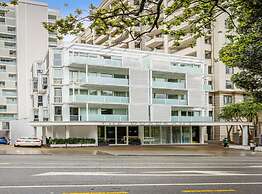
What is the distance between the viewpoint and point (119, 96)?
49.9 m

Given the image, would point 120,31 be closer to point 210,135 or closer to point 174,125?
point 174,125

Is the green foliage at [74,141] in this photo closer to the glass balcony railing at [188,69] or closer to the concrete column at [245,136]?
the glass balcony railing at [188,69]

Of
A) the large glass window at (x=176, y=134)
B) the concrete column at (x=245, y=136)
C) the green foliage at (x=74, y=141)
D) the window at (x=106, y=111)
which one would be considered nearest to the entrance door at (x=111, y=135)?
the window at (x=106, y=111)

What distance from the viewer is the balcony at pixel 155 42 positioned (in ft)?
221

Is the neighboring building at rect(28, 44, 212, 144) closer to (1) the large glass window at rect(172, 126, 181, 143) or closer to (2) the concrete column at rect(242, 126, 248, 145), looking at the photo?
(1) the large glass window at rect(172, 126, 181, 143)

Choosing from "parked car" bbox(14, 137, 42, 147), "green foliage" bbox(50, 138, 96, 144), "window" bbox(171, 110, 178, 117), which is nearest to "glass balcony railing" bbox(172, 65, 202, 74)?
"window" bbox(171, 110, 178, 117)

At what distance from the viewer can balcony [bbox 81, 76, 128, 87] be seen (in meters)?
46.8

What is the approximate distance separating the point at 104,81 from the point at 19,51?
1347 inches

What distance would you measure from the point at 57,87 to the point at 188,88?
17630mm

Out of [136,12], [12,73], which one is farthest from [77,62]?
[136,12]

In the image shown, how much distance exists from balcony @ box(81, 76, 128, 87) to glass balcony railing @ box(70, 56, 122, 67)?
1.69m

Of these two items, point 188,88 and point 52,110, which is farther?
point 188,88

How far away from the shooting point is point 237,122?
5034cm

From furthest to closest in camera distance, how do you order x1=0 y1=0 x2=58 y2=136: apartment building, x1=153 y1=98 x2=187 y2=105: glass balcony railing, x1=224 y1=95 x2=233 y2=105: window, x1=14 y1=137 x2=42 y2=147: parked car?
x1=0 y1=0 x2=58 y2=136: apartment building → x1=224 y1=95 x2=233 y2=105: window → x1=153 y1=98 x2=187 y2=105: glass balcony railing → x1=14 y1=137 x2=42 y2=147: parked car
